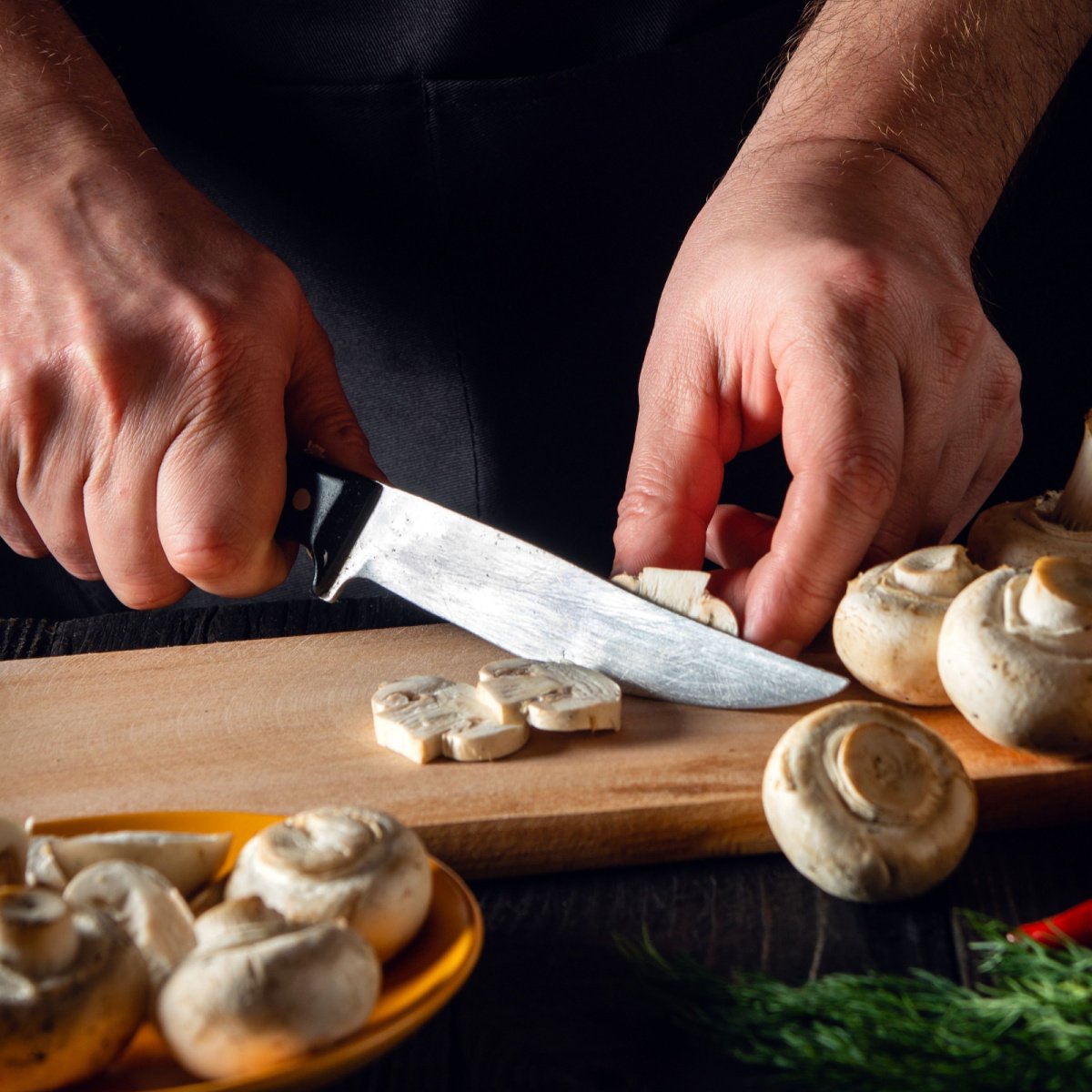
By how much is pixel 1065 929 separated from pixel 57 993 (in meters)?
→ 0.87

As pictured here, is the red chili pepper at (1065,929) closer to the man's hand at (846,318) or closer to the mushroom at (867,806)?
the mushroom at (867,806)

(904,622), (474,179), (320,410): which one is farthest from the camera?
(474,179)

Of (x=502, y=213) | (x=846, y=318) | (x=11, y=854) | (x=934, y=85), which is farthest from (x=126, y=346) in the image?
(x=934, y=85)

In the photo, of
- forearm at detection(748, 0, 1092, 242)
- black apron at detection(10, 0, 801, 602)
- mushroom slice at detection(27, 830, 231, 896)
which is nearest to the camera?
mushroom slice at detection(27, 830, 231, 896)

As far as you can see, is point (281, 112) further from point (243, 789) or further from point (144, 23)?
point (243, 789)

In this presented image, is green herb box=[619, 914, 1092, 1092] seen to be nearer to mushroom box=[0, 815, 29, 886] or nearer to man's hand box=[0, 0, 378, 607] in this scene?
mushroom box=[0, 815, 29, 886]

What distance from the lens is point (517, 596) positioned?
184cm

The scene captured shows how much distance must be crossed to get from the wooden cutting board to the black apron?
0.74 meters

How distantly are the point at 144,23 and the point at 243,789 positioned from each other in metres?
1.50

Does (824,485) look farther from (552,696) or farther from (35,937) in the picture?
(35,937)

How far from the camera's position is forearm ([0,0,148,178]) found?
77.7 inches

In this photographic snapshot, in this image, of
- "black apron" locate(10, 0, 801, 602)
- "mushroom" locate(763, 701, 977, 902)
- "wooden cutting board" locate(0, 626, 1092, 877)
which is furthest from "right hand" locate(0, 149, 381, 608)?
"mushroom" locate(763, 701, 977, 902)

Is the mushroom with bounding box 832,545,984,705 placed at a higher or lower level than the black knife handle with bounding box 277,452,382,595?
higher

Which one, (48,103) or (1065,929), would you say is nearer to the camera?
(1065,929)
